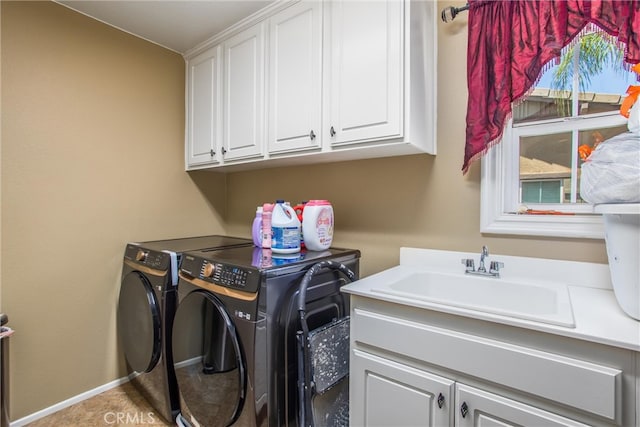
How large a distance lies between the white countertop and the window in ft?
0.50

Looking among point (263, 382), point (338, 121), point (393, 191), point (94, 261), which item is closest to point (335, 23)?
point (338, 121)

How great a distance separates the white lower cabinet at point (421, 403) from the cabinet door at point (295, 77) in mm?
1114

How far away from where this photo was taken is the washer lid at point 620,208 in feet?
3.01

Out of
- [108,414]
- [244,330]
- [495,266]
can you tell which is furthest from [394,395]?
[108,414]

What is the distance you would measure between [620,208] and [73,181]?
2632mm

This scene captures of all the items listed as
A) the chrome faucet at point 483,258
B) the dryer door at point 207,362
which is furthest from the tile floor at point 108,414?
the chrome faucet at point 483,258

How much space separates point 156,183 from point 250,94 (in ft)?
3.31

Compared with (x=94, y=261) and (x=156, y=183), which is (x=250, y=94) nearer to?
(x=156, y=183)

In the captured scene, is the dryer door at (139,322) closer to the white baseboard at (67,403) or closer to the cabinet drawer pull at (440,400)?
the white baseboard at (67,403)

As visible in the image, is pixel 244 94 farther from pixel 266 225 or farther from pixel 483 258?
pixel 483 258

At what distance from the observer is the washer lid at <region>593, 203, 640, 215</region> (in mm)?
916

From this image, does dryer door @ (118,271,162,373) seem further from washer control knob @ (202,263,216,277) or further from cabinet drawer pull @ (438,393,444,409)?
cabinet drawer pull @ (438,393,444,409)

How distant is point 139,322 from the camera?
1902 mm

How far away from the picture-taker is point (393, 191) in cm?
188
